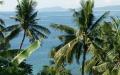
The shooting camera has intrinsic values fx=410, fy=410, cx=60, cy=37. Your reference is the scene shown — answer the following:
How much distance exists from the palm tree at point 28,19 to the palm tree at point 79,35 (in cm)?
842

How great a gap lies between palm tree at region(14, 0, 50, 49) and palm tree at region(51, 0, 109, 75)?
8425mm

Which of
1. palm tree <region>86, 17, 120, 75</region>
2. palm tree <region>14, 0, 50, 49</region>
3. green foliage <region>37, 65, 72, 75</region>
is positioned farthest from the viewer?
palm tree <region>14, 0, 50, 49</region>

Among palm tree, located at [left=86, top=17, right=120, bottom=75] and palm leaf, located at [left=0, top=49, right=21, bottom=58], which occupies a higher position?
palm leaf, located at [left=0, top=49, right=21, bottom=58]

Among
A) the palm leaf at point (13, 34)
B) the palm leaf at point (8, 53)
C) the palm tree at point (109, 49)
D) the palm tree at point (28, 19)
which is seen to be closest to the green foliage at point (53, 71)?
the palm tree at point (28, 19)

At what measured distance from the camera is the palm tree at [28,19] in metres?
42.1

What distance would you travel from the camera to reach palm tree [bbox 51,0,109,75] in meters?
33.1

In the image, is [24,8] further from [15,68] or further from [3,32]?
[15,68]

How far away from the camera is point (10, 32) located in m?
42.4

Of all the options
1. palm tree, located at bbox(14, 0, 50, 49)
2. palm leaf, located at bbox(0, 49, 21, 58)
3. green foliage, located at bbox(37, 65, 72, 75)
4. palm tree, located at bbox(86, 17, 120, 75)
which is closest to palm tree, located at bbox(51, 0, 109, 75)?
palm tree, located at bbox(86, 17, 120, 75)

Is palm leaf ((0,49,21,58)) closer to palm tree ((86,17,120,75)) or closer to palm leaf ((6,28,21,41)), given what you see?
palm tree ((86,17,120,75))

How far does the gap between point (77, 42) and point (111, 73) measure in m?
4.18

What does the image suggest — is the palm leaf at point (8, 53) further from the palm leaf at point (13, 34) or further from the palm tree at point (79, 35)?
the palm leaf at point (13, 34)

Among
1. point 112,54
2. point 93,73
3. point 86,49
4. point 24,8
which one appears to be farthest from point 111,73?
point 24,8

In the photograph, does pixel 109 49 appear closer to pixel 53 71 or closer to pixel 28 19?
pixel 53 71
